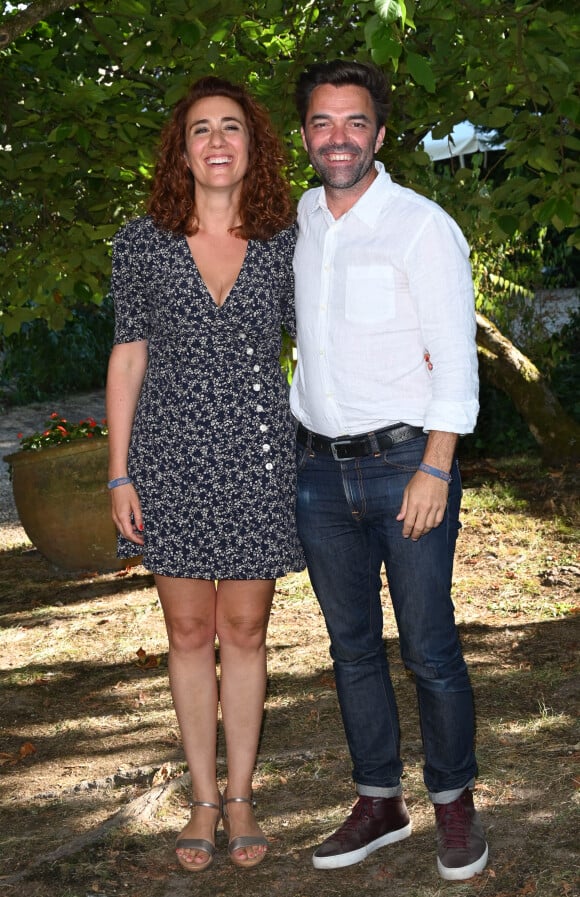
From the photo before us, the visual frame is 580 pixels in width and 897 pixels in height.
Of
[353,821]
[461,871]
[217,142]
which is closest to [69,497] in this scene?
[353,821]

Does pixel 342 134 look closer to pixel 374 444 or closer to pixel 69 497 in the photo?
pixel 374 444

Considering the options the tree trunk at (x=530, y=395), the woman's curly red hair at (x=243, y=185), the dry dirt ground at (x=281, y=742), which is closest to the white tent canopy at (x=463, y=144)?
the tree trunk at (x=530, y=395)

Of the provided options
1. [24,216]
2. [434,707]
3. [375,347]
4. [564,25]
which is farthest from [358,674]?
[24,216]

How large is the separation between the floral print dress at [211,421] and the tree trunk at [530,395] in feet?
24.0

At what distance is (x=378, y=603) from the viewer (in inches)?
135

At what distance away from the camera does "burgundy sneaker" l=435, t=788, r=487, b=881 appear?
3.33 meters

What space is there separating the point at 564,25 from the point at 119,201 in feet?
8.71

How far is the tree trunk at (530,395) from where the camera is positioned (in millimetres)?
10445

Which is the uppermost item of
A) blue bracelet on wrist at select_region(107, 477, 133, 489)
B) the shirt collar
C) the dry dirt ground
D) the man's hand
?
the shirt collar

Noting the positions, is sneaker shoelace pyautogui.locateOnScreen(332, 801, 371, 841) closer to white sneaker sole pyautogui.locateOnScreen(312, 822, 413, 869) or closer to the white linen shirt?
white sneaker sole pyautogui.locateOnScreen(312, 822, 413, 869)

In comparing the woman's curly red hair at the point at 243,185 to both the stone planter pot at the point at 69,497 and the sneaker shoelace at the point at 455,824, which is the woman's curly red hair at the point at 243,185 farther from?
the stone planter pot at the point at 69,497

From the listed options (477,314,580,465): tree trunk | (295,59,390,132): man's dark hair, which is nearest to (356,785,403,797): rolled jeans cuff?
(295,59,390,132): man's dark hair

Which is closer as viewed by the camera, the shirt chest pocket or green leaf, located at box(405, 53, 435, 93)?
the shirt chest pocket

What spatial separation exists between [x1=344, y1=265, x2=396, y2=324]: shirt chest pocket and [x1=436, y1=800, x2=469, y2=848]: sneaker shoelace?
1478 mm
